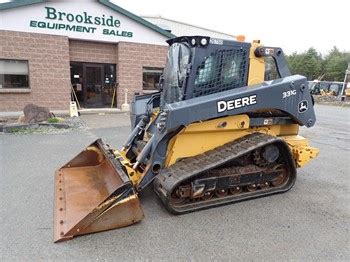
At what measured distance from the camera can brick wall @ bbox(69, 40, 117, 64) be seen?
44.9ft

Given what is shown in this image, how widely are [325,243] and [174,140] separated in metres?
2.15

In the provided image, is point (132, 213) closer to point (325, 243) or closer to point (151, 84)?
point (325, 243)

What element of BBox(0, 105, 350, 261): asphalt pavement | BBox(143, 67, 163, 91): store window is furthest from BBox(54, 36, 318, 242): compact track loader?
BBox(143, 67, 163, 91): store window

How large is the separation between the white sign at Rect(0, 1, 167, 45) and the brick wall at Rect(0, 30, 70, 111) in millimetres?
384

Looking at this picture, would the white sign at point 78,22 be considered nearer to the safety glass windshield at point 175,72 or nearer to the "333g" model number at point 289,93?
the safety glass windshield at point 175,72

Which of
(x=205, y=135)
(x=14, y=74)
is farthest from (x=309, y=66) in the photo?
(x=205, y=135)

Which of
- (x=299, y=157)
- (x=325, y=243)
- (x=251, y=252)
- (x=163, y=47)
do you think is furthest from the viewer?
(x=163, y=47)

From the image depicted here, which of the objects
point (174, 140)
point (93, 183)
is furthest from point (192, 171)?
point (93, 183)

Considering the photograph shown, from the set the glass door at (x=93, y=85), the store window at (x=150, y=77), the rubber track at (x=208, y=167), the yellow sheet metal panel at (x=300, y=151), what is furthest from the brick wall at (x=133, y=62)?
the rubber track at (x=208, y=167)

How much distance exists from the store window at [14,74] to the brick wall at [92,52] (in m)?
2.19

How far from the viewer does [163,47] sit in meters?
15.4

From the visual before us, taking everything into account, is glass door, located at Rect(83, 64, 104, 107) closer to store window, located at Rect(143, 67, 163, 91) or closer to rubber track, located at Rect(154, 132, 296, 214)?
store window, located at Rect(143, 67, 163, 91)

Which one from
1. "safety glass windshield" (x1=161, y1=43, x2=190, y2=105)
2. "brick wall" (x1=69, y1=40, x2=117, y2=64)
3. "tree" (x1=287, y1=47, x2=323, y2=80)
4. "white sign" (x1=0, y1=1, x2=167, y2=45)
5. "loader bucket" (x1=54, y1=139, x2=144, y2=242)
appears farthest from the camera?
"tree" (x1=287, y1=47, x2=323, y2=80)

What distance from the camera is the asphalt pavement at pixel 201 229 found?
2916mm
